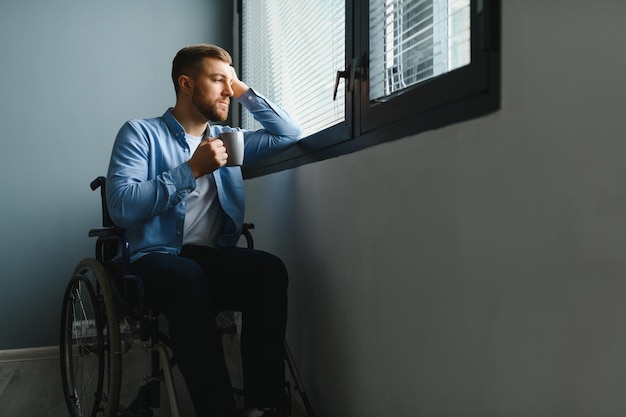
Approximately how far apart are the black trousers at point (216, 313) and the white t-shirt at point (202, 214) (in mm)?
81

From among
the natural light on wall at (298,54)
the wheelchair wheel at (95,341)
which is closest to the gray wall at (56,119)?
the natural light on wall at (298,54)

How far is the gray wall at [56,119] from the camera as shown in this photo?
293 centimetres

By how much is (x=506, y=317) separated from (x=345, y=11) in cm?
104

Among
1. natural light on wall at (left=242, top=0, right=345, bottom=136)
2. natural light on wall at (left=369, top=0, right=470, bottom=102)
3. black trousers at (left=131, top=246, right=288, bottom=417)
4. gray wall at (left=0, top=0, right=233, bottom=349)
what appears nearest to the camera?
natural light on wall at (left=369, top=0, right=470, bottom=102)

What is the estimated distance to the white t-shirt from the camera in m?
2.00

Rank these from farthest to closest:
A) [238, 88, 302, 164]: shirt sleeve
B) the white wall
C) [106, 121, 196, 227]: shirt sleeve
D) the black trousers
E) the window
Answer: [238, 88, 302, 164]: shirt sleeve
[106, 121, 196, 227]: shirt sleeve
the black trousers
the window
the white wall

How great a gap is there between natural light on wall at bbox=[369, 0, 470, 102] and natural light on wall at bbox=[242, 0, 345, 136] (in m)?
0.27

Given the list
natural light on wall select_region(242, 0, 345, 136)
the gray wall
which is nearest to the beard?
natural light on wall select_region(242, 0, 345, 136)

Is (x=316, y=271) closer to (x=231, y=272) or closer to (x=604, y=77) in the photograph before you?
(x=231, y=272)

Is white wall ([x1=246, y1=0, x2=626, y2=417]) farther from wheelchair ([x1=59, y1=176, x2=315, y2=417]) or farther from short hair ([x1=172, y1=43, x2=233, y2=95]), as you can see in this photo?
short hair ([x1=172, y1=43, x2=233, y2=95])

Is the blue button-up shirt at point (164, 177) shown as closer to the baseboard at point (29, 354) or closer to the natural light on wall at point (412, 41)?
the natural light on wall at point (412, 41)

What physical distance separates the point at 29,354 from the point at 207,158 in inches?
68.3

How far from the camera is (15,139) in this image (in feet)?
9.62

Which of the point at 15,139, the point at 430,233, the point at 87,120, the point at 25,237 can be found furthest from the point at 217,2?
the point at 430,233
